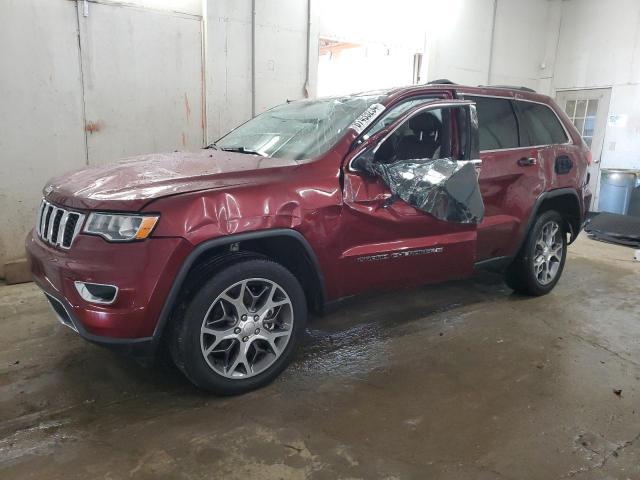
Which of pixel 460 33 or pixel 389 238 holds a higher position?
pixel 460 33

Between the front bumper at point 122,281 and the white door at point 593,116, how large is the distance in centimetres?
855

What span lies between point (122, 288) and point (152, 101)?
3770 mm

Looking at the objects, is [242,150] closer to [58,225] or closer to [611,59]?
[58,225]

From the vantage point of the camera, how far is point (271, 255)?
2.83 metres

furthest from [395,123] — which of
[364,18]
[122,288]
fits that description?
[364,18]

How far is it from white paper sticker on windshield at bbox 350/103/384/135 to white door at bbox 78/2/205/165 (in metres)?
3.27

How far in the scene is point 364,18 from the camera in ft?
23.4

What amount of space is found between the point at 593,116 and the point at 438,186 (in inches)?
296

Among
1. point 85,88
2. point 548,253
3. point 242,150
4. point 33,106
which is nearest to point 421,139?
point 242,150

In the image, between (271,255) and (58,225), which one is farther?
(271,255)

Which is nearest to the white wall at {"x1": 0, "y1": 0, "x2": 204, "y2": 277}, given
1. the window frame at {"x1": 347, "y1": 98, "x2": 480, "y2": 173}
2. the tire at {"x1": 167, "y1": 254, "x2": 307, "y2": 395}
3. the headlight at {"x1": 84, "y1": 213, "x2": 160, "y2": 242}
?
the headlight at {"x1": 84, "y1": 213, "x2": 160, "y2": 242}

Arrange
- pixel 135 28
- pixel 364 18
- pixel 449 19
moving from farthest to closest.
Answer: pixel 449 19 → pixel 364 18 → pixel 135 28

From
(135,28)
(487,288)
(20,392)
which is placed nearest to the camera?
(20,392)

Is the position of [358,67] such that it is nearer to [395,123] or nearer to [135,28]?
[135,28]
